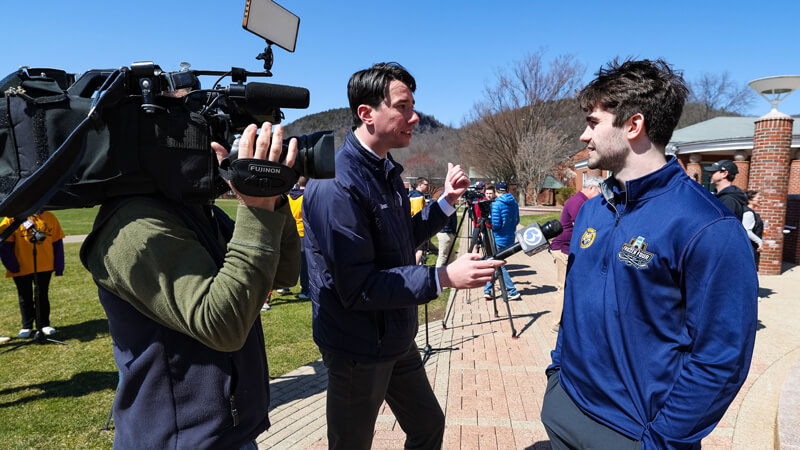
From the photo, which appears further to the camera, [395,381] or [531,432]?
[531,432]

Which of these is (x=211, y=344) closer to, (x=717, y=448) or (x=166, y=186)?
(x=166, y=186)

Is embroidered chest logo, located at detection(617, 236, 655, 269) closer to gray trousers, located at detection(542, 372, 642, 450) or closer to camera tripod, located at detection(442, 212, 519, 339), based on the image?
gray trousers, located at detection(542, 372, 642, 450)

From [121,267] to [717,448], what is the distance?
155 inches

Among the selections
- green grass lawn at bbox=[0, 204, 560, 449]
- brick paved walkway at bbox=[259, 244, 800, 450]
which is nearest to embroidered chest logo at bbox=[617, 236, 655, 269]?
brick paved walkway at bbox=[259, 244, 800, 450]

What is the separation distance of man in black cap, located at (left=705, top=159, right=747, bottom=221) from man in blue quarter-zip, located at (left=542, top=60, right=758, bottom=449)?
607cm

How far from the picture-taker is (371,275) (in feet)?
6.14

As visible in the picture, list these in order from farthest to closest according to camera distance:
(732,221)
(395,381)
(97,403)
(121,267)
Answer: (97,403)
(395,381)
(732,221)
(121,267)

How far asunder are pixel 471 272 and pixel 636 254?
23.5 inches

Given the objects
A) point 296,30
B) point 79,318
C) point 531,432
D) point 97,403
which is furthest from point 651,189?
point 79,318

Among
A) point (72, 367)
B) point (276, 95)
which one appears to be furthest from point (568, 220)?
point (72, 367)

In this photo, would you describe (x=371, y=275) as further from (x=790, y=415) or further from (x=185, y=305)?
(x=790, y=415)

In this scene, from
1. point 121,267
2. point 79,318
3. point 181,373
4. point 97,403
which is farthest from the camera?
point 79,318

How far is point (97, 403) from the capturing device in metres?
4.27

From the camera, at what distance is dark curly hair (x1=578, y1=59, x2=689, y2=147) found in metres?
1.72
